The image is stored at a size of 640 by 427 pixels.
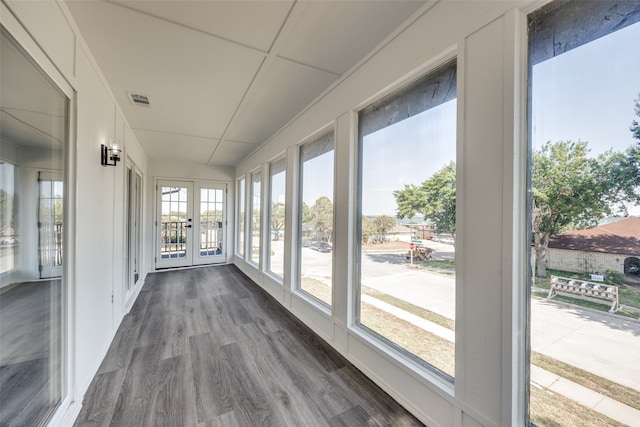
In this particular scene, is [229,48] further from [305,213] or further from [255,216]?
[255,216]

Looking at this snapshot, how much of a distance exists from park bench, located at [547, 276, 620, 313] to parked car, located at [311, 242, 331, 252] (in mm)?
1864

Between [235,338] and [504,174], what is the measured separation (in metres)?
2.68

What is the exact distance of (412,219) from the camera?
179 centimetres

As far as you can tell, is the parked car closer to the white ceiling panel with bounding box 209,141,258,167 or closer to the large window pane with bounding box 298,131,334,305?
the large window pane with bounding box 298,131,334,305

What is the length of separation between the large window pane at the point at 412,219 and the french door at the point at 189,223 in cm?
489

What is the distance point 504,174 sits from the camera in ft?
3.81

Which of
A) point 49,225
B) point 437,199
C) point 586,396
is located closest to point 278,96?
point 437,199

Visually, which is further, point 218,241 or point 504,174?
point 218,241

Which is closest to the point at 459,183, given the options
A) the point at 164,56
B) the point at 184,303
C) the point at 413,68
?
the point at 413,68

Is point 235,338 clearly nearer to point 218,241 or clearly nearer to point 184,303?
point 184,303

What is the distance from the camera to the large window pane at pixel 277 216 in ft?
12.0

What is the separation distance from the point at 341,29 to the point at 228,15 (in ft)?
2.37

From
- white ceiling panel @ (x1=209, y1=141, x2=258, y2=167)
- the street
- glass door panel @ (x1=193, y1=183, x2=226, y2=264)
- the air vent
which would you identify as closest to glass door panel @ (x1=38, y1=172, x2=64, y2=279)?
the air vent

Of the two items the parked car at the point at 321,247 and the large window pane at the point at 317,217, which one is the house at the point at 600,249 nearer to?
the large window pane at the point at 317,217
